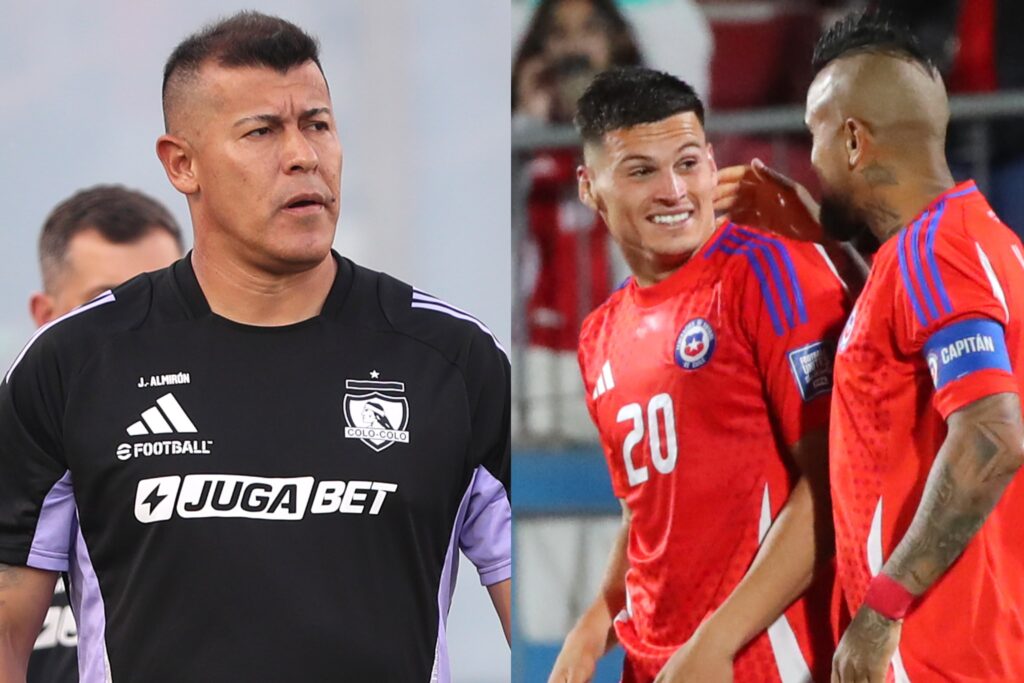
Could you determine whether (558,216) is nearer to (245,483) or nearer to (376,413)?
(376,413)

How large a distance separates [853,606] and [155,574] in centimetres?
81

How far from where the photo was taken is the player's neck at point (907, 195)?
1.59 metres

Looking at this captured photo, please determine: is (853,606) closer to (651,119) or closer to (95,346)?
(651,119)

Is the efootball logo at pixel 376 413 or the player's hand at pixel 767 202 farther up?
the player's hand at pixel 767 202

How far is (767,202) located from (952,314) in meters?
0.29

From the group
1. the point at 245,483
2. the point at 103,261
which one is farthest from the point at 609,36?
the point at 103,261

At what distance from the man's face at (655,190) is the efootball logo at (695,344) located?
0.08 metres

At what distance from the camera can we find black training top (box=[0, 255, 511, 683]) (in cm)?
170

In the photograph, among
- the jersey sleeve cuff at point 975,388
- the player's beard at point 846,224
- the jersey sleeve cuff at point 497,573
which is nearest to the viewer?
the jersey sleeve cuff at point 975,388

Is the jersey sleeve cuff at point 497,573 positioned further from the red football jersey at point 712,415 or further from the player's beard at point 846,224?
the player's beard at point 846,224

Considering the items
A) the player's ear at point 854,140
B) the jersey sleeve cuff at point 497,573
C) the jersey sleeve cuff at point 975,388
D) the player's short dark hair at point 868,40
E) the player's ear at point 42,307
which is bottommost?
the jersey sleeve cuff at point 497,573

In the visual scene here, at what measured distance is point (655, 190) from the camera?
5.82 ft

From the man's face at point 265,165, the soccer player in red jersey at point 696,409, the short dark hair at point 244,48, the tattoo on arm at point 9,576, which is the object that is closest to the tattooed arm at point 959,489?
the soccer player in red jersey at point 696,409

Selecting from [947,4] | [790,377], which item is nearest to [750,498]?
[790,377]
